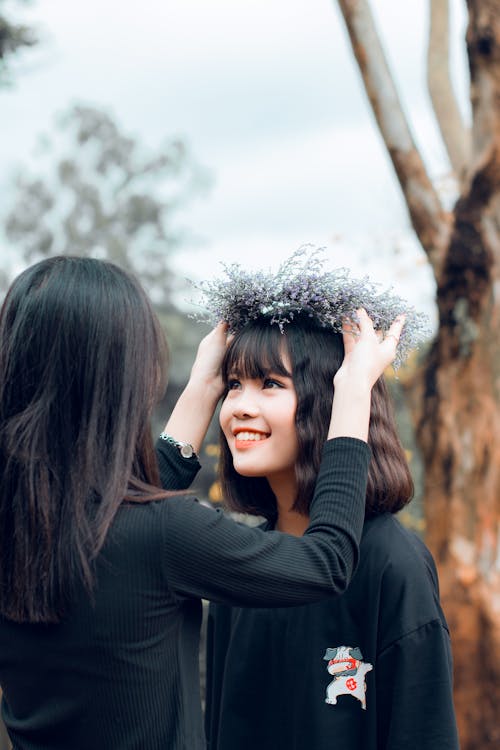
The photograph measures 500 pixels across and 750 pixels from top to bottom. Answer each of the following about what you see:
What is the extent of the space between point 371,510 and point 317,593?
464 mm

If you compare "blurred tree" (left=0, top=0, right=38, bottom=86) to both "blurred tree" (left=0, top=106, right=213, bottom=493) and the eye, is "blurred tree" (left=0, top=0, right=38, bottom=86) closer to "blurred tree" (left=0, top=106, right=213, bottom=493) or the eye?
the eye

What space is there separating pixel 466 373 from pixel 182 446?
287 cm

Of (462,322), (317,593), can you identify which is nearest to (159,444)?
(317,593)

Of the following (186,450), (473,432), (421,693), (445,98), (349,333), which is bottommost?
(421,693)

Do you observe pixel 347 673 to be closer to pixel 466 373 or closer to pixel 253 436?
pixel 253 436

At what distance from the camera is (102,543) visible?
1.62 m

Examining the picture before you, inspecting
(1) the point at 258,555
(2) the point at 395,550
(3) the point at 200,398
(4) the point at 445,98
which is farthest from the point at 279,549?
(4) the point at 445,98

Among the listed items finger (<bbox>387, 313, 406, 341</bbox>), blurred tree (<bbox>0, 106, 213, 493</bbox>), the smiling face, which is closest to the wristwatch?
the smiling face

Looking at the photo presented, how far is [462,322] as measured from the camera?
472 cm

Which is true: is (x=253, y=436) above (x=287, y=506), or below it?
above

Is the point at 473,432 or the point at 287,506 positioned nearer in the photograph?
the point at 287,506

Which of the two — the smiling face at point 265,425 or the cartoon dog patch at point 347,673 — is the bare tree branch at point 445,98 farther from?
the cartoon dog patch at point 347,673

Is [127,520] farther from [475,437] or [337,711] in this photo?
[475,437]

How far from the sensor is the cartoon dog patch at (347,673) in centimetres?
199
